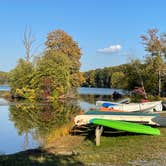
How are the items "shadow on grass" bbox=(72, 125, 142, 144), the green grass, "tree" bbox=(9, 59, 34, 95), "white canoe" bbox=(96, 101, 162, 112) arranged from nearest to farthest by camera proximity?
the green grass, "shadow on grass" bbox=(72, 125, 142, 144), "white canoe" bbox=(96, 101, 162, 112), "tree" bbox=(9, 59, 34, 95)

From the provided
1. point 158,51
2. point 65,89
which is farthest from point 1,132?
point 65,89

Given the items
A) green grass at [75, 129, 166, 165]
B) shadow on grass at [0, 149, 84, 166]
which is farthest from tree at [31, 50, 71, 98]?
shadow on grass at [0, 149, 84, 166]

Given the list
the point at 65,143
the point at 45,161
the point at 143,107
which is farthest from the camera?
the point at 143,107

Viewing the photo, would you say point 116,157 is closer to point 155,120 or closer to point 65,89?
point 155,120

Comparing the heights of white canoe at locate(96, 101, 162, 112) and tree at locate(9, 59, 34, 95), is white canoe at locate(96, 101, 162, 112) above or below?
below

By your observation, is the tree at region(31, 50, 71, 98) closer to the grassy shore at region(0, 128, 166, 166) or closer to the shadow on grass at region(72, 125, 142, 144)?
the shadow on grass at region(72, 125, 142, 144)

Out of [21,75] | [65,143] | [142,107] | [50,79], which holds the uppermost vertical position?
[21,75]

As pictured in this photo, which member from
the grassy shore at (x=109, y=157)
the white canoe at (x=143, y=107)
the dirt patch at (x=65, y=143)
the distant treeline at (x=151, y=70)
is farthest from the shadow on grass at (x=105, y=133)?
the distant treeline at (x=151, y=70)

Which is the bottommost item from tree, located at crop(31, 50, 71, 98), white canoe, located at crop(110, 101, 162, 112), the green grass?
the green grass

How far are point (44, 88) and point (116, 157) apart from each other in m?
33.6

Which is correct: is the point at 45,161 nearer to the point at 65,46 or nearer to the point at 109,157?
the point at 109,157

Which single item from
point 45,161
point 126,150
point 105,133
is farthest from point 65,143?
point 45,161

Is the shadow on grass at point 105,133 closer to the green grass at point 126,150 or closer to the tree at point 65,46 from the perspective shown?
the green grass at point 126,150

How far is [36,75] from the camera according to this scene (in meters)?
41.9
